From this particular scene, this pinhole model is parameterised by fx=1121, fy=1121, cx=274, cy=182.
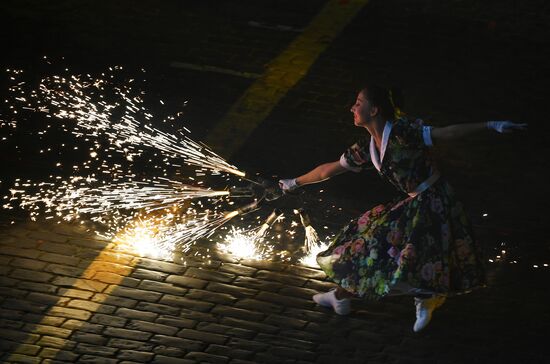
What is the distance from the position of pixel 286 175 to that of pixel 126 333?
2983 millimetres

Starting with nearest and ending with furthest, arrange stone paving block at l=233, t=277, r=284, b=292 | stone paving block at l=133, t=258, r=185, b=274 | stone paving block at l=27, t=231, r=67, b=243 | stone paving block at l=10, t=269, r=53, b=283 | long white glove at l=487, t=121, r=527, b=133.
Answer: long white glove at l=487, t=121, r=527, b=133 < stone paving block at l=10, t=269, r=53, b=283 < stone paving block at l=233, t=277, r=284, b=292 < stone paving block at l=133, t=258, r=185, b=274 < stone paving block at l=27, t=231, r=67, b=243

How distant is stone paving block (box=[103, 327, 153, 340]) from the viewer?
7430 millimetres

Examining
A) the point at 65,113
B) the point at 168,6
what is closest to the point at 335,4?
the point at 168,6

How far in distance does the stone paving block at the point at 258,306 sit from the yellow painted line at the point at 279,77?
2.48 m

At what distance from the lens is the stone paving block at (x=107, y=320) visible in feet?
24.8

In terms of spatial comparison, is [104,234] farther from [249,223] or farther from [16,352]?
[16,352]

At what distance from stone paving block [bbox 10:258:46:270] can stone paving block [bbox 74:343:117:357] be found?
3.59 ft

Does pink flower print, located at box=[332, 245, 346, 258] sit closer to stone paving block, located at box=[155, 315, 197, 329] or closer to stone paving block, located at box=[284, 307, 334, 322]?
stone paving block, located at box=[284, 307, 334, 322]

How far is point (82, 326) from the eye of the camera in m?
7.50

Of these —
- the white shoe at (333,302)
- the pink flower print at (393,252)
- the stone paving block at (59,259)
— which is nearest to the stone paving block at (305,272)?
the white shoe at (333,302)

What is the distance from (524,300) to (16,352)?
3.73 m

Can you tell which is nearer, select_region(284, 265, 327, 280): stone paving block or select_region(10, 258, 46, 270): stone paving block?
select_region(10, 258, 46, 270): stone paving block

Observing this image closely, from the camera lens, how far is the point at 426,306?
308 inches

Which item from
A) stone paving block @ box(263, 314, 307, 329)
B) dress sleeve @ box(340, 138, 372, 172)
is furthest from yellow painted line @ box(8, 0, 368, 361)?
dress sleeve @ box(340, 138, 372, 172)
